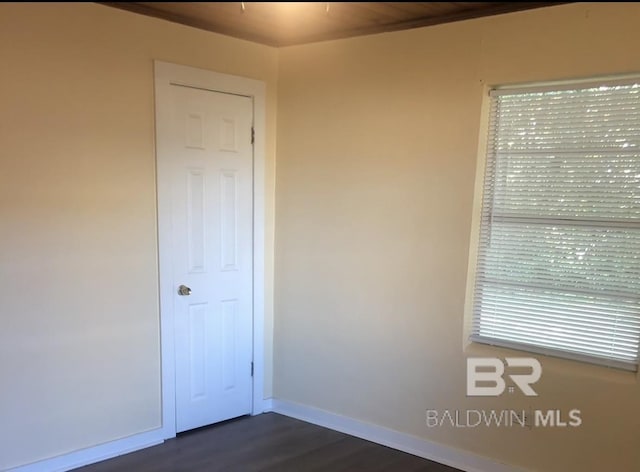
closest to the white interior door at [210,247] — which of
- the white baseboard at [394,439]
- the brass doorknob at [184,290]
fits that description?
the brass doorknob at [184,290]

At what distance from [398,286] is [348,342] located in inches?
21.4

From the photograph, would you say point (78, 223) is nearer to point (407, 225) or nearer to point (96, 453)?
point (96, 453)

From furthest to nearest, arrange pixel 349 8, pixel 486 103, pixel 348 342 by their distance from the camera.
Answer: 1. pixel 348 342
2. pixel 486 103
3. pixel 349 8

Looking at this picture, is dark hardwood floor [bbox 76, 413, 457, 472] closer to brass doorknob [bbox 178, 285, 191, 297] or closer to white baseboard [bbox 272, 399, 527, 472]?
white baseboard [bbox 272, 399, 527, 472]

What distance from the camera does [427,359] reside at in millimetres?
2951

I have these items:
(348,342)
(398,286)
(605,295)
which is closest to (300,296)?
(348,342)

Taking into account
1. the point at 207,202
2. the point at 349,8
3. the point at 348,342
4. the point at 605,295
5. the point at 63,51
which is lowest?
the point at 348,342

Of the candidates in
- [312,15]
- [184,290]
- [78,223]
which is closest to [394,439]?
[184,290]

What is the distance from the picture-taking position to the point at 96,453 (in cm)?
283

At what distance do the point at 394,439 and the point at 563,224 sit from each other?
1.66 metres

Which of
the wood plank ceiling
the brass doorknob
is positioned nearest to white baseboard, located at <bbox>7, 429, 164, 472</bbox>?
the brass doorknob

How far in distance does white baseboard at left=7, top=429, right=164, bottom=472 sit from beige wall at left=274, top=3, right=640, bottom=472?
94 cm

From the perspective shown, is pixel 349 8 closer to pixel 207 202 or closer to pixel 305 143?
pixel 305 143

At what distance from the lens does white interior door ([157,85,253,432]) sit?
9.84 feet
